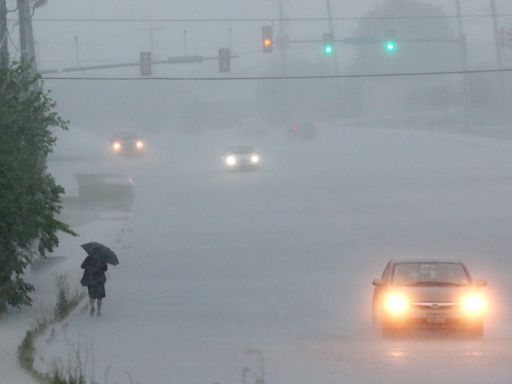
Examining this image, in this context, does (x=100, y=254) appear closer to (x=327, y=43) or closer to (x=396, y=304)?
(x=396, y=304)

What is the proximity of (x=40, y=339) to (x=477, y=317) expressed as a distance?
7.22 m

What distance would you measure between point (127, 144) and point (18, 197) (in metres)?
61.6

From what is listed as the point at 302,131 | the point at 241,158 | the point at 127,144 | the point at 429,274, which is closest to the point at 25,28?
the point at 429,274

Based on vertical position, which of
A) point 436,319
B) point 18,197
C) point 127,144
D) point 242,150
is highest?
point 127,144

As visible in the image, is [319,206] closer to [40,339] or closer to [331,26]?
[40,339]

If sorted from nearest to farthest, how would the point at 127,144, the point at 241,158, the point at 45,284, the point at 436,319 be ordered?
1. the point at 436,319
2. the point at 45,284
3. the point at 241,158
4. the point at 127,144

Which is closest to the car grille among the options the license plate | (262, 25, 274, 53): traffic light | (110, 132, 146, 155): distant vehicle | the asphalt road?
the license plate

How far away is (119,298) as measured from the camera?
93.5 ft

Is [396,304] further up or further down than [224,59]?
further down

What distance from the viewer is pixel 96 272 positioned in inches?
982

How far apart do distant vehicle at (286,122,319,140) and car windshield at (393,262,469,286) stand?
74.4 metres

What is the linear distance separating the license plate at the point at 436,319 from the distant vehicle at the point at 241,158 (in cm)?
4940

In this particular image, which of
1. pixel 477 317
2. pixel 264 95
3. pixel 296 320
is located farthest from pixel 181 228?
pixel 264 95

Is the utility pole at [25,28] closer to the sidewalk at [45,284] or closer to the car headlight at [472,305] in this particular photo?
the sidewalk at [45,284]
